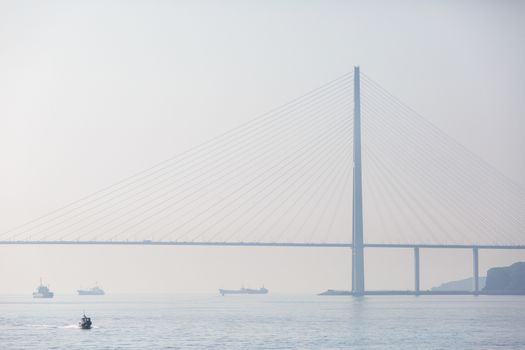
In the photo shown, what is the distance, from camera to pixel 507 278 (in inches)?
7146

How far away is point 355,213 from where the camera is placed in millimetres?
114125

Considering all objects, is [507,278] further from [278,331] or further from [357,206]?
[278,331]

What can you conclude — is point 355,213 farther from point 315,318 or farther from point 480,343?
point 480,343

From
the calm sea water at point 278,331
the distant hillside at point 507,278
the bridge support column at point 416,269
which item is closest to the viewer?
the calm sea water at point 278,331

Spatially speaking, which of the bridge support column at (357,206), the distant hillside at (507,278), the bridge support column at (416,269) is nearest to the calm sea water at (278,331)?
the bridge support column at (357,206)

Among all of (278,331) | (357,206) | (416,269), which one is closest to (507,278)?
(416,269)

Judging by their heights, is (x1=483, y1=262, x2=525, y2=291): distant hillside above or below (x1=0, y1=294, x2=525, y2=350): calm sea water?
above

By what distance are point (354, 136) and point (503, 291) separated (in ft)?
203

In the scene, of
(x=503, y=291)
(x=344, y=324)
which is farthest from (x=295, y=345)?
(x=503, y=291)

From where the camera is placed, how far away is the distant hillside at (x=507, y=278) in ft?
586

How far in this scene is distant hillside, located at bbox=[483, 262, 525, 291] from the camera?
178750 millimetres

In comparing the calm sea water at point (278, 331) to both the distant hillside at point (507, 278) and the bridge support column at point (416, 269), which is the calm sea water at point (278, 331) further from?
the distant hillside at point (507, 278)

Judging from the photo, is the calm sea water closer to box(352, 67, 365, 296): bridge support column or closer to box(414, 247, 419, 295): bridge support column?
box(352, 67, 365, 296): bridge support column

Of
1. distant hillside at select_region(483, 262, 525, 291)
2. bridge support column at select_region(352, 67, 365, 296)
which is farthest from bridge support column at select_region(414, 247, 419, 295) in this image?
distant hillside at select_region(483, 262, 525, 291)
